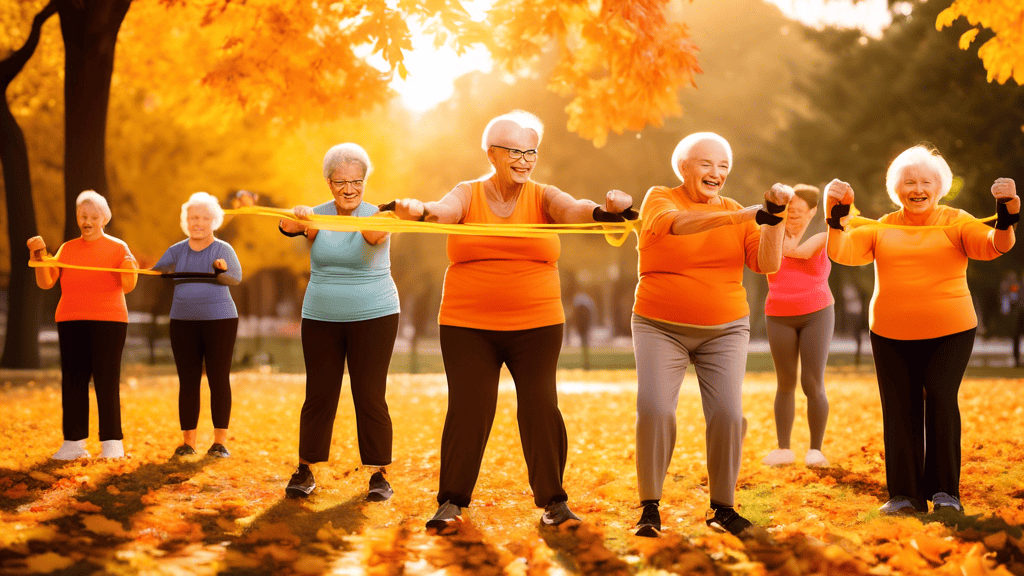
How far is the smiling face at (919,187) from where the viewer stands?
5547 millimetres

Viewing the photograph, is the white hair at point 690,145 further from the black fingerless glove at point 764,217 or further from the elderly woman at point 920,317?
the elderly woman at point 920,317

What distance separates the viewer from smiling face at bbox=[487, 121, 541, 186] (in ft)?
16.8

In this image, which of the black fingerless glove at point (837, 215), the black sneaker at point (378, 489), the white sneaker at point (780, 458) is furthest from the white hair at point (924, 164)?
the black sneaker at point (378, 489)

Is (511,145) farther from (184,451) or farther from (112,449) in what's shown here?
(112,449)

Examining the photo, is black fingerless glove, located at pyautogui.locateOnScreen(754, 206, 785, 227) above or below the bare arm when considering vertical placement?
above

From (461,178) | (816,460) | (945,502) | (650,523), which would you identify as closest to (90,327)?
(650,523)

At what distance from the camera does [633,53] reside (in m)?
10.4

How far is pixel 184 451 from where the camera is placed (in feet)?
24.6

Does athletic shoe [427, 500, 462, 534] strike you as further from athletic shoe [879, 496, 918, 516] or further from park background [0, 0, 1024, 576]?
athletic shoe [879, 496, 918, 516]

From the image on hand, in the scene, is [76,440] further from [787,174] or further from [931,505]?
[787,174]

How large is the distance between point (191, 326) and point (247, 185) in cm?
1811

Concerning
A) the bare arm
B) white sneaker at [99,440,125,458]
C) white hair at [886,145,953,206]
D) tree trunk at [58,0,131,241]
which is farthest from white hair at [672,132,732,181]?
tree trunk at [58,0,131,241]

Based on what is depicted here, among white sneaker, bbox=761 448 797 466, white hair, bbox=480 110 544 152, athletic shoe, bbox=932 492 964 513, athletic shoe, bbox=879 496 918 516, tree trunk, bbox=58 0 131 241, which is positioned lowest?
white sneaker, bbox=761 448 797 466

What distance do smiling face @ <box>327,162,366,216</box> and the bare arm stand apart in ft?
10.7
